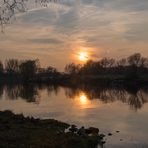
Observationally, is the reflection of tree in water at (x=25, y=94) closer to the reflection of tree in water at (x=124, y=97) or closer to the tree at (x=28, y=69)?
the reflection of tree in water at (x=124, y=97)

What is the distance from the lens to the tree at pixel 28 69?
177 m

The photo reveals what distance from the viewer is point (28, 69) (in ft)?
586

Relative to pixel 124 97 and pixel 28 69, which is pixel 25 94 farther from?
pixel 28 69

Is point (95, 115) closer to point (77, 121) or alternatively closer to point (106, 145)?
point (77, 121)

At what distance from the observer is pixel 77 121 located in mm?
33875

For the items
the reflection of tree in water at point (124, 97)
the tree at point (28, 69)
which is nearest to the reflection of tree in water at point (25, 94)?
the reflection of tree in water at point (124, 97)

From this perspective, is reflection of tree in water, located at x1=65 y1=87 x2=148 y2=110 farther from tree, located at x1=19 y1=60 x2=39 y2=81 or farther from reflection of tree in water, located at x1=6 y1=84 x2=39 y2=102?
tree, located at x1=19 y1=60 x2=39 y2=81

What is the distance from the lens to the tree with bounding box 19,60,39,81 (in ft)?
582

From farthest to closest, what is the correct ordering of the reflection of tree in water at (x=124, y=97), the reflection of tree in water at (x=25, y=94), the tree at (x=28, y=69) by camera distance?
the tree at (x=28, y=69), the reflection of tree in water at (x=25, y=94), the reflection of tree in water at (x=124, y=97)

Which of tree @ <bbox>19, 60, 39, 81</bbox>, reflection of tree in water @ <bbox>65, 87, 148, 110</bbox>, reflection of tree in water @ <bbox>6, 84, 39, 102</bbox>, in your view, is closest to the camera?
reflection of tree in water @ <bbox>65, 87, 148, 110</bbox>

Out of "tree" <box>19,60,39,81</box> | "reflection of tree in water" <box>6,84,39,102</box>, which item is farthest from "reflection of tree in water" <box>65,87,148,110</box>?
"tree" <box>19,60,39,81</box>

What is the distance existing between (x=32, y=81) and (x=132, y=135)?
146412 millimetres

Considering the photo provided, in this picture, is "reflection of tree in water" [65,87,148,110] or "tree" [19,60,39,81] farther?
"tree" [19,60,39,81]

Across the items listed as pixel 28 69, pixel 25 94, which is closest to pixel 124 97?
pixel 25 94
